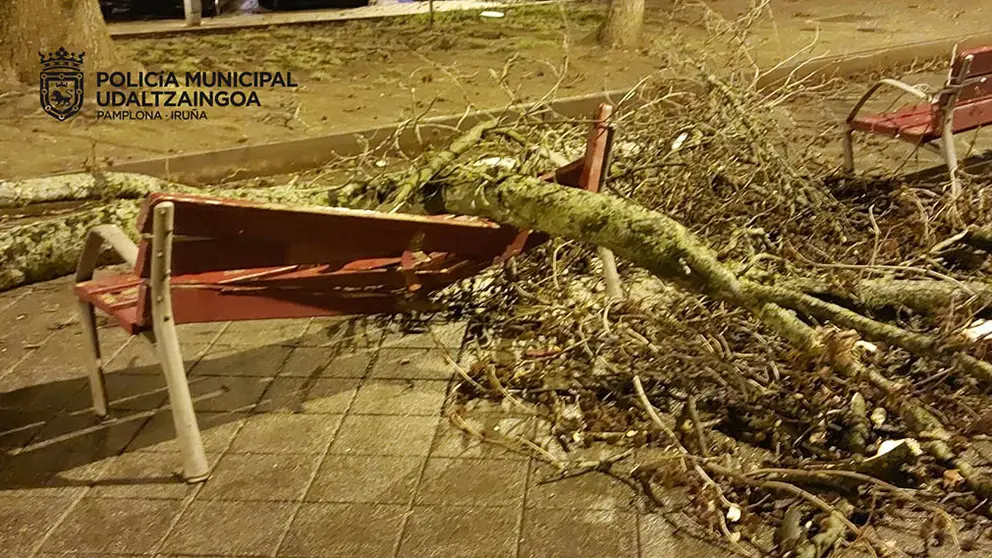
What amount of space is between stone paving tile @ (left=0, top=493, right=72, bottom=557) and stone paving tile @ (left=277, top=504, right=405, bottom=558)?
0.80 m

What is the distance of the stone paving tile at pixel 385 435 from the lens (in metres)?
3.24

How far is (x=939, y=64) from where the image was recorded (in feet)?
29.1

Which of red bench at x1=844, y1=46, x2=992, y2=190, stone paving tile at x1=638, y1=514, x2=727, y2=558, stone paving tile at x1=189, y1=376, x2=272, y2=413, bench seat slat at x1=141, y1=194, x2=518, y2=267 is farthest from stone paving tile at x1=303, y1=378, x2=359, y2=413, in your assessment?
red bench at x1=844, y1=46, x2=992, y2=190

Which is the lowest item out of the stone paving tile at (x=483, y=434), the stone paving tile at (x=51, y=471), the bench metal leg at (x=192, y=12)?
the stone paving tile at (x=51, y=471)

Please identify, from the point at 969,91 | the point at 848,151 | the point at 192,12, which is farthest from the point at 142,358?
the point at 192,12

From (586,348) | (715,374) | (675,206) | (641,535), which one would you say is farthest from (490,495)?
(675,206)

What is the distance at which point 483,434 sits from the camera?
3316mm

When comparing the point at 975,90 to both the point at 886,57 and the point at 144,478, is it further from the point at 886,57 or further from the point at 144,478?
the point at 144,478

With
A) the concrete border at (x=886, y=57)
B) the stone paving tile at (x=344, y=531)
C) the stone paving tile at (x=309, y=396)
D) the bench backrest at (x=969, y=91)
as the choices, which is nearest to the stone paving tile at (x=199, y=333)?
the stone paving tile at (x=309, y=396)

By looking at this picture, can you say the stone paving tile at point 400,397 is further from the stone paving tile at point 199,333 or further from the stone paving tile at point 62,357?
the stone paving tile at point 62,357

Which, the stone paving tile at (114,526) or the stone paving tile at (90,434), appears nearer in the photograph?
the stone paving tile at (114,526)

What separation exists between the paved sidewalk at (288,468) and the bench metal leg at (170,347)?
0.10 metres

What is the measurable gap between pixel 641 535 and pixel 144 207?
6.01 ft

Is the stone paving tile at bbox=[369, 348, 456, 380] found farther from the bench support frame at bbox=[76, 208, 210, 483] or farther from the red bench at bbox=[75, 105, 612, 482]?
the bench support frame at bbox=[76, 208, 210, 483]
